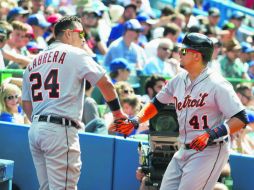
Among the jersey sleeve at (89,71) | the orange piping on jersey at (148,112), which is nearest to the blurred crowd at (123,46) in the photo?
the orange piping on jersey at (148,112)

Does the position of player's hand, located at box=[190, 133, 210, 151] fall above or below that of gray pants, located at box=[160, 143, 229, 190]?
above

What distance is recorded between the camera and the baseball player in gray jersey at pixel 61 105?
6.29 m

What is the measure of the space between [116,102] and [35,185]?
7.15 feet

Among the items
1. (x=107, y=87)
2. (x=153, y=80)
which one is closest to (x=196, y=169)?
(x=107, y=87)

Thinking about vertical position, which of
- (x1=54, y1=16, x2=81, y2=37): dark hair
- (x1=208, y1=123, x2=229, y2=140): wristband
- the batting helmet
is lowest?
(x1=208, y1=123, x2=229, y2=140): wristband

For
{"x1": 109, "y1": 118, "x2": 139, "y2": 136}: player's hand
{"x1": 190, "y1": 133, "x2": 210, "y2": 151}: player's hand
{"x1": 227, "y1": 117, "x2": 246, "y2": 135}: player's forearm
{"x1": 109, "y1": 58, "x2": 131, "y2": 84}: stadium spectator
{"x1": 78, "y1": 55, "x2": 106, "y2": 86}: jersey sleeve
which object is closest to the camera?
{"x1": 190, "y1": 133, "x2": 210, "y2": 151}: player's hand

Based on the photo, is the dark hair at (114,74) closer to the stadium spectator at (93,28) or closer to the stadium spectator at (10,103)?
the stadium spectator at (93,28)

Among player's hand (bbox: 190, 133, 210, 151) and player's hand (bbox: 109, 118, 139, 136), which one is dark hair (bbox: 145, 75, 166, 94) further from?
player's hand (bbox: 190, 133, 210, 151)

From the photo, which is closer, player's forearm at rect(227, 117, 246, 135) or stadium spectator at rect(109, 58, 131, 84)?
player's forearm at rect(227, 117, 246, 135)

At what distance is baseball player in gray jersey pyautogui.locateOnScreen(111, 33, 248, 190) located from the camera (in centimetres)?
591

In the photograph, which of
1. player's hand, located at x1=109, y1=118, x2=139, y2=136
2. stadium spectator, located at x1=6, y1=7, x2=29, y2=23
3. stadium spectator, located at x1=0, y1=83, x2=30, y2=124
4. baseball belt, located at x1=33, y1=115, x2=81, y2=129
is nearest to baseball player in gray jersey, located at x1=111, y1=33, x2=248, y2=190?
player's hand, located at x1=109, y1=118, x2=139, y2=136

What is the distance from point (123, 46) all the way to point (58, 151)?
247 inches

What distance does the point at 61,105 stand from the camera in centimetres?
634

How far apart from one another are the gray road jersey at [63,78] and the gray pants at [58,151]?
0.14 metres
